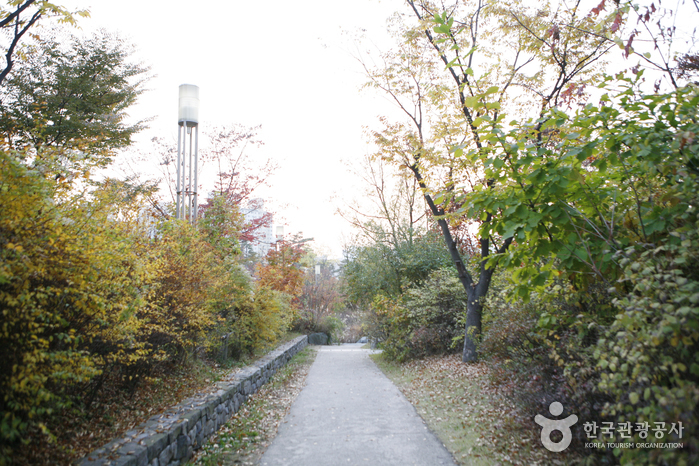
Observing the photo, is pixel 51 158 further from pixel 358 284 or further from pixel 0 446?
pixel 358 284

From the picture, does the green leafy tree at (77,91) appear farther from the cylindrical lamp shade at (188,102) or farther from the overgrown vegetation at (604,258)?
the overgrown vegetation at (604,258)

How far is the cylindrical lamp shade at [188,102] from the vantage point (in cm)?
852

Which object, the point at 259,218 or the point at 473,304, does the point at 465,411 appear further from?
the point at 259,218

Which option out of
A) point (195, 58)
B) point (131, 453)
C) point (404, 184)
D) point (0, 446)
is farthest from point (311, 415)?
point (404, 184)

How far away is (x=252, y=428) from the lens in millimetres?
5594

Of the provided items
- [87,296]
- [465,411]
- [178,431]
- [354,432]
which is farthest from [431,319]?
[87,296]

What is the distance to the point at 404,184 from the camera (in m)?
15.7

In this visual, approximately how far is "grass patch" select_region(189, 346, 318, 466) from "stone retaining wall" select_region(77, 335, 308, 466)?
0.44ft

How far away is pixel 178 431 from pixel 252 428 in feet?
5.66

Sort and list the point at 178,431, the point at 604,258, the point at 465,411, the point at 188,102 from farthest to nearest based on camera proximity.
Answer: the point at 188,102
the point at 465,411
the point at 178,431
the point at 604,258

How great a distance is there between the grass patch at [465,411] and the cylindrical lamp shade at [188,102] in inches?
289

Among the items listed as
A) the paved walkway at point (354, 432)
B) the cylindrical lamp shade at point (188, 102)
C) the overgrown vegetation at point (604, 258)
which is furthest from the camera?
the cylindrical lamp shade at point (188, 102)

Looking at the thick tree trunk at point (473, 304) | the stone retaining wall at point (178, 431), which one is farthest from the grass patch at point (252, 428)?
the thick tree trunk at point (473, 304)

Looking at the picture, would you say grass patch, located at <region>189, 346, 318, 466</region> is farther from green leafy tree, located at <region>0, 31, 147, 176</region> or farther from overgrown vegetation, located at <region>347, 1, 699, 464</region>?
green leafy tree, located at <region>0, 31, 147, 176</region>
